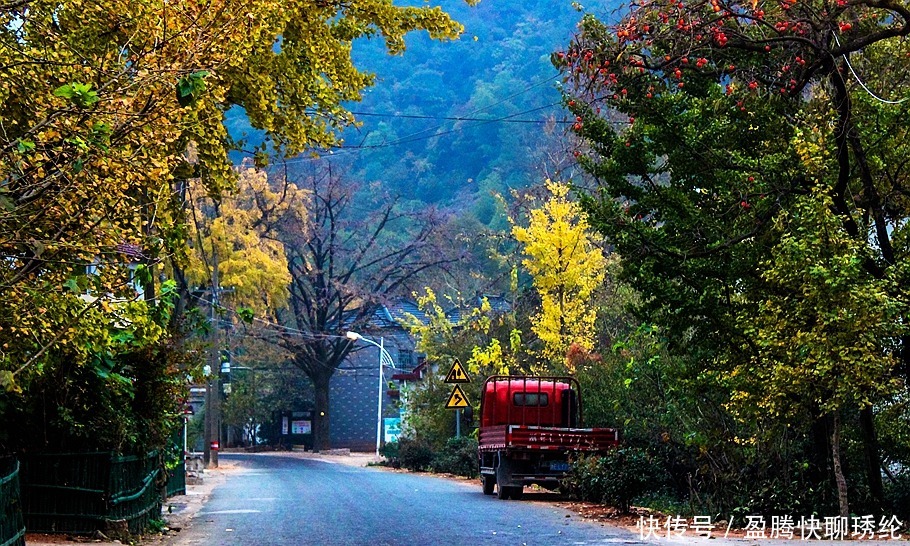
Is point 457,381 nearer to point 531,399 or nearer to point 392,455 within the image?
point 531,399

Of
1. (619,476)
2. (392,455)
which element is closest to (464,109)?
(392,455)

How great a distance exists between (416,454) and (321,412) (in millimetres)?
26134

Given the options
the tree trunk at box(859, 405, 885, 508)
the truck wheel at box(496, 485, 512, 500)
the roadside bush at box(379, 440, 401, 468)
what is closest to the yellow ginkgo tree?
the truck wheel at box(496, 485, 512, 500)

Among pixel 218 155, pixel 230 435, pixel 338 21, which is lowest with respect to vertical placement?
pixel 230 435

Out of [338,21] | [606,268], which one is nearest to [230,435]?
[606,268]

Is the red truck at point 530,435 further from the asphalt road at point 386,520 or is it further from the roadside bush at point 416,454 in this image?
the roadside bush at point 416,454

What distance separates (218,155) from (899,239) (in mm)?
8950

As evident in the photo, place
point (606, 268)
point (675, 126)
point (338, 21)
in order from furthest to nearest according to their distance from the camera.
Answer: point (606, 268) → point (338, 21) → point (675, 126)

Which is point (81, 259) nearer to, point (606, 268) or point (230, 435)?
point (606, 268)

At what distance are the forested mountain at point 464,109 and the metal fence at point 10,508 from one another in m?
57.5

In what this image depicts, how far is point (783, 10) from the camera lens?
12.0m

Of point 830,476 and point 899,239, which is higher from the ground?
point 899,239

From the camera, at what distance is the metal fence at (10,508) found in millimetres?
10648

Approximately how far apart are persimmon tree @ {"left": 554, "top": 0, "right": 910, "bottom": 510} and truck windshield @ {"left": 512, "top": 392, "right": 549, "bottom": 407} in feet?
28.1
